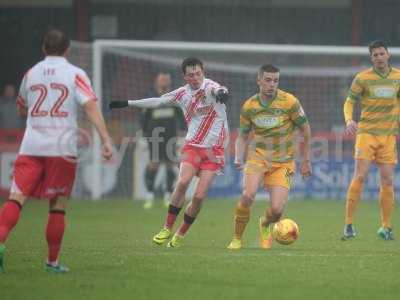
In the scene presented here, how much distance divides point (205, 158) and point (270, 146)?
74cm

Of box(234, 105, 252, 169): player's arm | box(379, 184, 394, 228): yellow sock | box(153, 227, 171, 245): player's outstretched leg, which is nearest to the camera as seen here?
box(234, 105, 252, 169): player's arm

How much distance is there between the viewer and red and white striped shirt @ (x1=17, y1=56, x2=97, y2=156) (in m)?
9.19

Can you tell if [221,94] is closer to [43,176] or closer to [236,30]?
[43,176]

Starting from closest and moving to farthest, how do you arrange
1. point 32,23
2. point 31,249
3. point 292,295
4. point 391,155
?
1. point 292,295
2. point 31,249
3. point 391,155
4. point 32,23

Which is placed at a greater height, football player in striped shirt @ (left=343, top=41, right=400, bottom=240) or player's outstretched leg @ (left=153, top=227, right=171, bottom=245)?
football player in striped shirt @ (left=343, top=41, right=400, bottom=240)

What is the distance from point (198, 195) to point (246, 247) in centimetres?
76

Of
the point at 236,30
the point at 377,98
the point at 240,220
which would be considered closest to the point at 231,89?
the point at 236,30

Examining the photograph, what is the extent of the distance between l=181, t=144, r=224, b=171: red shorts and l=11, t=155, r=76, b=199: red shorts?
9.67 ft

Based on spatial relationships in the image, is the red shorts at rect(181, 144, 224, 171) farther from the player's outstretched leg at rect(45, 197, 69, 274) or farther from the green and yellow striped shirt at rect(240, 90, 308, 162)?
the player's outstretched leg at rect(45, 197, 69, 274)

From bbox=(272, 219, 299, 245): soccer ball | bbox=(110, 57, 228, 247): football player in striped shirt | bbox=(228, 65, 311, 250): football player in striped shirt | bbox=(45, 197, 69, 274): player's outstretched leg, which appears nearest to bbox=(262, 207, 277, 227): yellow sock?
bbox=(228, 65, 311, 250): football player in striped shirt

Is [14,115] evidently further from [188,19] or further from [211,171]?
[211,171]

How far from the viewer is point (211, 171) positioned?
12.0 metres

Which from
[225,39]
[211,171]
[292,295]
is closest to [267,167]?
[211,171]

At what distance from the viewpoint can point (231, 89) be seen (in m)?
22.1
